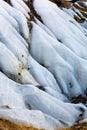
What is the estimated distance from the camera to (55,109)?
41656mm

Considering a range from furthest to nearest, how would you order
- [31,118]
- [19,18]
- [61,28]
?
[61,28], [19,18], [31,118]

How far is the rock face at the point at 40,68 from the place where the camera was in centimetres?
3788

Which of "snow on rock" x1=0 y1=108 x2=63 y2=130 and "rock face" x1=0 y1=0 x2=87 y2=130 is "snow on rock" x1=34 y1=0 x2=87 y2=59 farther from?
"snow on rock" x1=0 y1=108 x2=63 y2=130

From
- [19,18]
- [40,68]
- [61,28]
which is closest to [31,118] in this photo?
[40,68]

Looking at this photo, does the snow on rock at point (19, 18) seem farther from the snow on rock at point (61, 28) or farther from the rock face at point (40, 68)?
the snow on rock at point (61, 28)

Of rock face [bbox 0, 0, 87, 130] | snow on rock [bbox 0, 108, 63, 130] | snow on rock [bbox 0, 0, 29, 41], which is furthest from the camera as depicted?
snow on rock [bbox 0, 0, 29, 41]

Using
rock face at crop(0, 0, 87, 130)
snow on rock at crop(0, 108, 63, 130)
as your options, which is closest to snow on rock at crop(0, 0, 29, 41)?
rock face at crop(0, 0, 87, 130)

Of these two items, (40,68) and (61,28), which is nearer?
(40,68)

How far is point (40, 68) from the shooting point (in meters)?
52.5

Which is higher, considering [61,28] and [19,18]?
[19,18]

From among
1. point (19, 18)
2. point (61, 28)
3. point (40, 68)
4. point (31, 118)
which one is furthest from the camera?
point (61, 28)

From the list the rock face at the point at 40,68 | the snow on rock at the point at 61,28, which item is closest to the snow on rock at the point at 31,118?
the rock face at the point at 40,68

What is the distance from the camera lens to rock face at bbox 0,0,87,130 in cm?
3788

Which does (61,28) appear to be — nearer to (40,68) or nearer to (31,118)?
(40,68)
